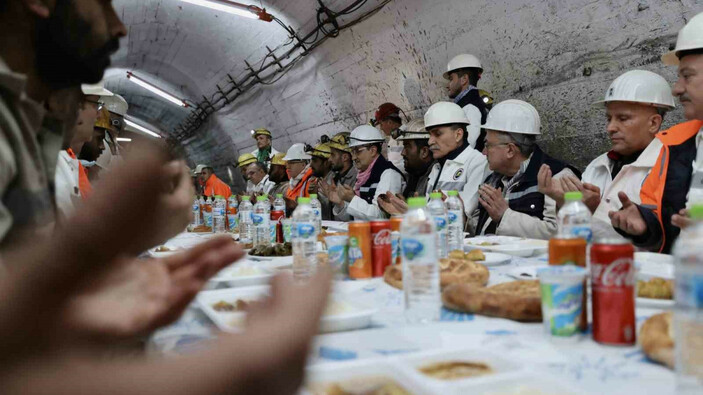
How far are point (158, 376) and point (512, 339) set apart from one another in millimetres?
1065

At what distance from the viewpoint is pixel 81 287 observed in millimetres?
422

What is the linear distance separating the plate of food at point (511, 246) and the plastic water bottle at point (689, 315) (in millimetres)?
1639

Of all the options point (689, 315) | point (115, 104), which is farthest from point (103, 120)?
point (689, 315)

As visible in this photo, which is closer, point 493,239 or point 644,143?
point 493,239

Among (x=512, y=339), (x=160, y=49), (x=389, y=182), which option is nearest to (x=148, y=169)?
(x=512, y=339)

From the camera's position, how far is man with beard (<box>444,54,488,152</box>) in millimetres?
5754

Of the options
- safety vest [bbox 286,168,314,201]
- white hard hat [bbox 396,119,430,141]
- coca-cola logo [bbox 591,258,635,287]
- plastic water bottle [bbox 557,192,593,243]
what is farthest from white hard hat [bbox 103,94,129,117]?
coca-cola logo [bbox 591,258,635,287]

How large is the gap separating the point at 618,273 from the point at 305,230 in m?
1.27

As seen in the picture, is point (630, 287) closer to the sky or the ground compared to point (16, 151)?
closer to the ground

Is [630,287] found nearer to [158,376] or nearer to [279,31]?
[158,376]

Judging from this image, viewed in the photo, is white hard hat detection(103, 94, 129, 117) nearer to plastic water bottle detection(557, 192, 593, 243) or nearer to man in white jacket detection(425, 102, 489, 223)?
man in white jacket detection(425, 102, 489, 223)

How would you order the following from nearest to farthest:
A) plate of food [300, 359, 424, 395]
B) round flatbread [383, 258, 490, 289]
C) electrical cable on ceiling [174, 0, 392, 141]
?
plate of food [300, 359, 424, 395], round flatbread [383, 258, 490, 289], electrical cable on ceiling [174, 0, 392, 141]

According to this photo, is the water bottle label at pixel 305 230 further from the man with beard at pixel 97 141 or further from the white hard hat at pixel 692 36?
the man with beard at pixel 97 141

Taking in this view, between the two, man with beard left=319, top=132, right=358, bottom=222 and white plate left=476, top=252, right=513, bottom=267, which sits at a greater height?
man with beard left=319, top=132, right=358, bottom=222
